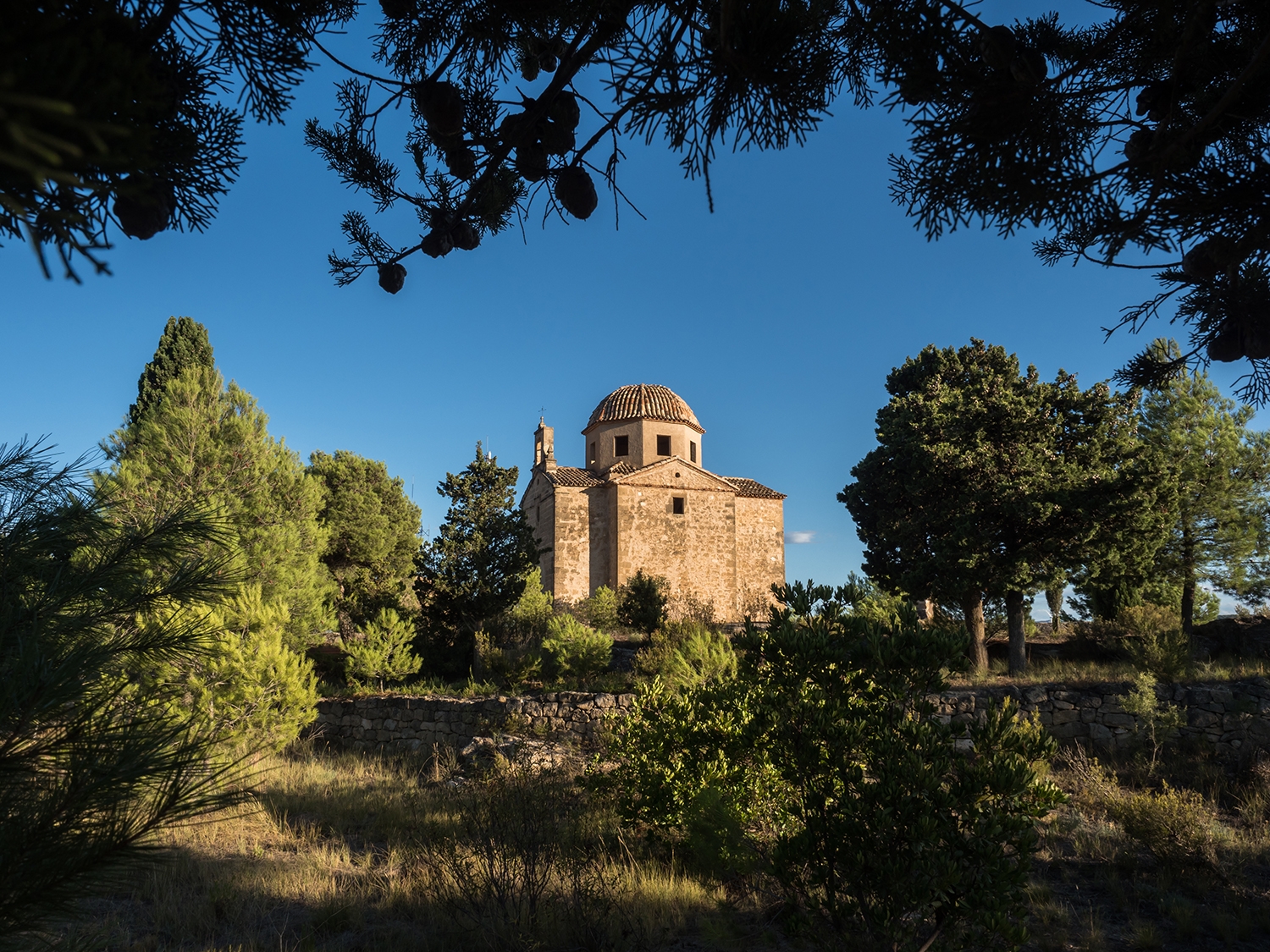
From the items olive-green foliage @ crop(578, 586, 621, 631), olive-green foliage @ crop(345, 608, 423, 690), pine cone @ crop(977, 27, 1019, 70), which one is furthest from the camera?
olive-green foliage @ crop(578, 586, 621, 631)

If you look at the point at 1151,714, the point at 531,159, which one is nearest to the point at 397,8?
the point at 531,159

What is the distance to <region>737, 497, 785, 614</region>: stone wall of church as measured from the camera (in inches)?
1136

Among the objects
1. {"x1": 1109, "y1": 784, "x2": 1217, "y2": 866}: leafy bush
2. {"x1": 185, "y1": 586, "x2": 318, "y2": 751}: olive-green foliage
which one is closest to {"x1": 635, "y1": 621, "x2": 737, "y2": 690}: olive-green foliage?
{"x1": 1109, "y1": 784, "x2": 1217, "y2": 866}: leafy bush

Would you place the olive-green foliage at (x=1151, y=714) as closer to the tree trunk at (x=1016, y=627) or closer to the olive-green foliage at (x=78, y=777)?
the tree trunk at (x=1016, y=627)

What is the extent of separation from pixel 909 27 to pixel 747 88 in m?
0.64

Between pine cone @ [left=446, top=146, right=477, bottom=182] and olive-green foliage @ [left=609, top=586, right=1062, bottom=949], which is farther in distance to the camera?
olive-green foliage @ [left=609, top=586, right=1062, bottom=949]

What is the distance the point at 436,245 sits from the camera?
274 centimetres

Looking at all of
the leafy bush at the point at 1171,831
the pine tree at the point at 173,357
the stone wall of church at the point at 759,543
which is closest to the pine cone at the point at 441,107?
the leafy bush at the point at 1171,831

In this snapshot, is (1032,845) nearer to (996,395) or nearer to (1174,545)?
(996,395)

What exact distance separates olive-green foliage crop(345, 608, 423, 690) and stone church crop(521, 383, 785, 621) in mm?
10367

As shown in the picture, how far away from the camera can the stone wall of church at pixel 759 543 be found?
2886 centimetres

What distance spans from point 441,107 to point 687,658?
10.1 m

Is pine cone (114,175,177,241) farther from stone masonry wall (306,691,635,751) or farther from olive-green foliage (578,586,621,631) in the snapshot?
olive-green foliage (578,586,621,631)

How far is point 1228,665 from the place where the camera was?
45.0 feet
